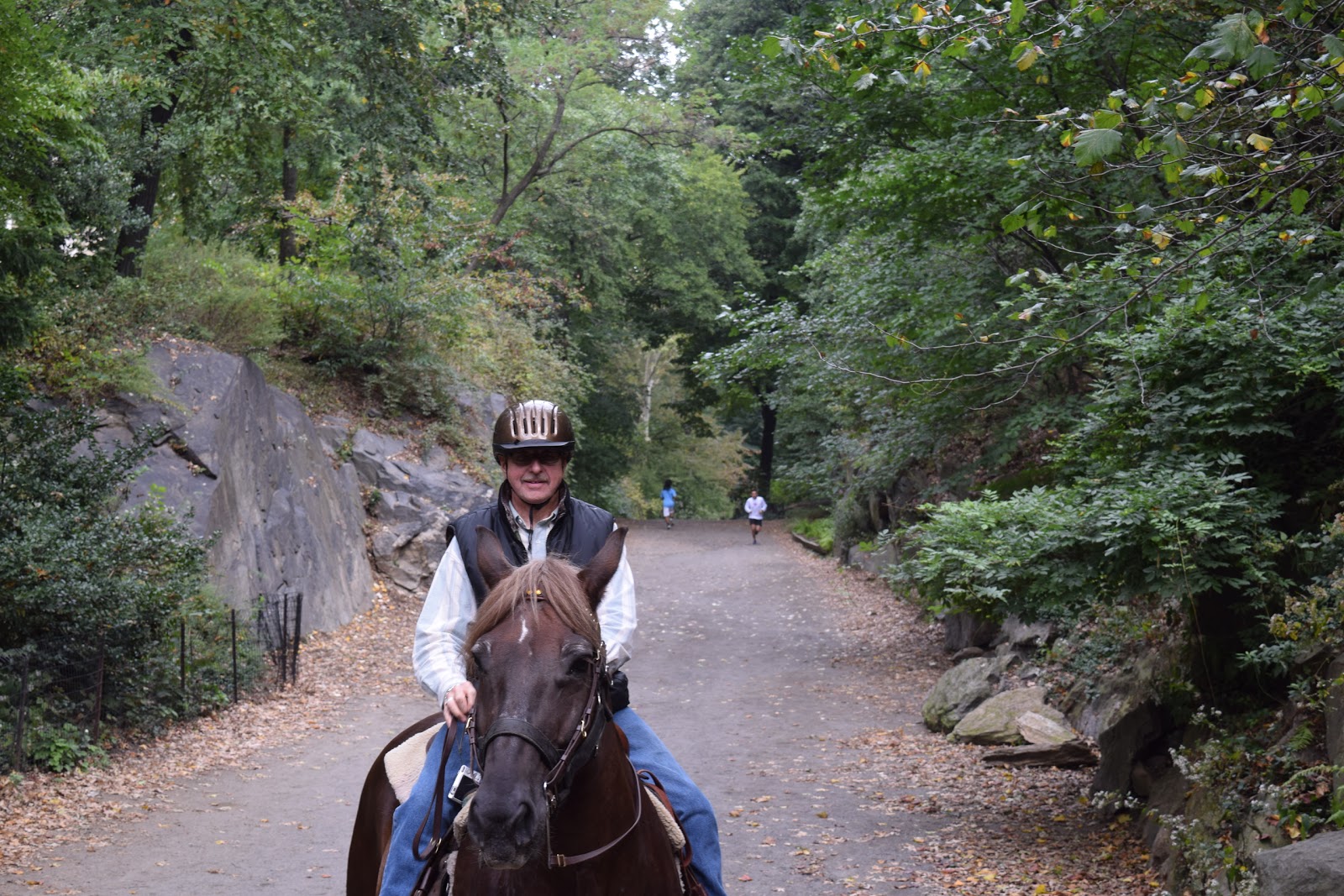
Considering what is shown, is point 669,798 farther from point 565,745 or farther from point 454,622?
point 565,745

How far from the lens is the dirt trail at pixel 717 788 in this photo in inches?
333

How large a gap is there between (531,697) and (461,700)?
0.44 m

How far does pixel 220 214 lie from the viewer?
83.0 feet

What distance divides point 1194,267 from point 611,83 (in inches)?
1065

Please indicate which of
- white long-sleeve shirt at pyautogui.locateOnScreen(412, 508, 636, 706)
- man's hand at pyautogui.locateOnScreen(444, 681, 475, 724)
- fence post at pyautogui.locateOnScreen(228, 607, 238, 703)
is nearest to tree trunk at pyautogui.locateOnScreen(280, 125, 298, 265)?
fence post at pyautogui.locateOnScreen(228, 607, 238, 703)

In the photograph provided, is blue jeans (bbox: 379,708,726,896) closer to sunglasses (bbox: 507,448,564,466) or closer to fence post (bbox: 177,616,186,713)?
sunglasses (bbox: 507,448,564,466)

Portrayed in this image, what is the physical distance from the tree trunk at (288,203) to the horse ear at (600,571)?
66.8ft

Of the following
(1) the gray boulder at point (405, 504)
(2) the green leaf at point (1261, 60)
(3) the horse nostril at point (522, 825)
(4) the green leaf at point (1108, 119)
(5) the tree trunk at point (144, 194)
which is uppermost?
(5) the tree trunk at point (144, 194)

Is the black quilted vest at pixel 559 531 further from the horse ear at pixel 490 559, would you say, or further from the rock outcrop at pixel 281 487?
the rock outcrop at pixel 281 487

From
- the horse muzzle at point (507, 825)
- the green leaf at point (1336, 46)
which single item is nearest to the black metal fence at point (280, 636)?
the horse muzzle at point (507, 825)

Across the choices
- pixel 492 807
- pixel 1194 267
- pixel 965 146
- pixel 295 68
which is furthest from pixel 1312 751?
pixel 295 68

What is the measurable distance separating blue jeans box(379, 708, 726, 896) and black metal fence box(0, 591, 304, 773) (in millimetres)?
7529

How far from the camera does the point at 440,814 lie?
3.65 m

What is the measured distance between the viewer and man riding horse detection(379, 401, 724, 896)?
391cm
